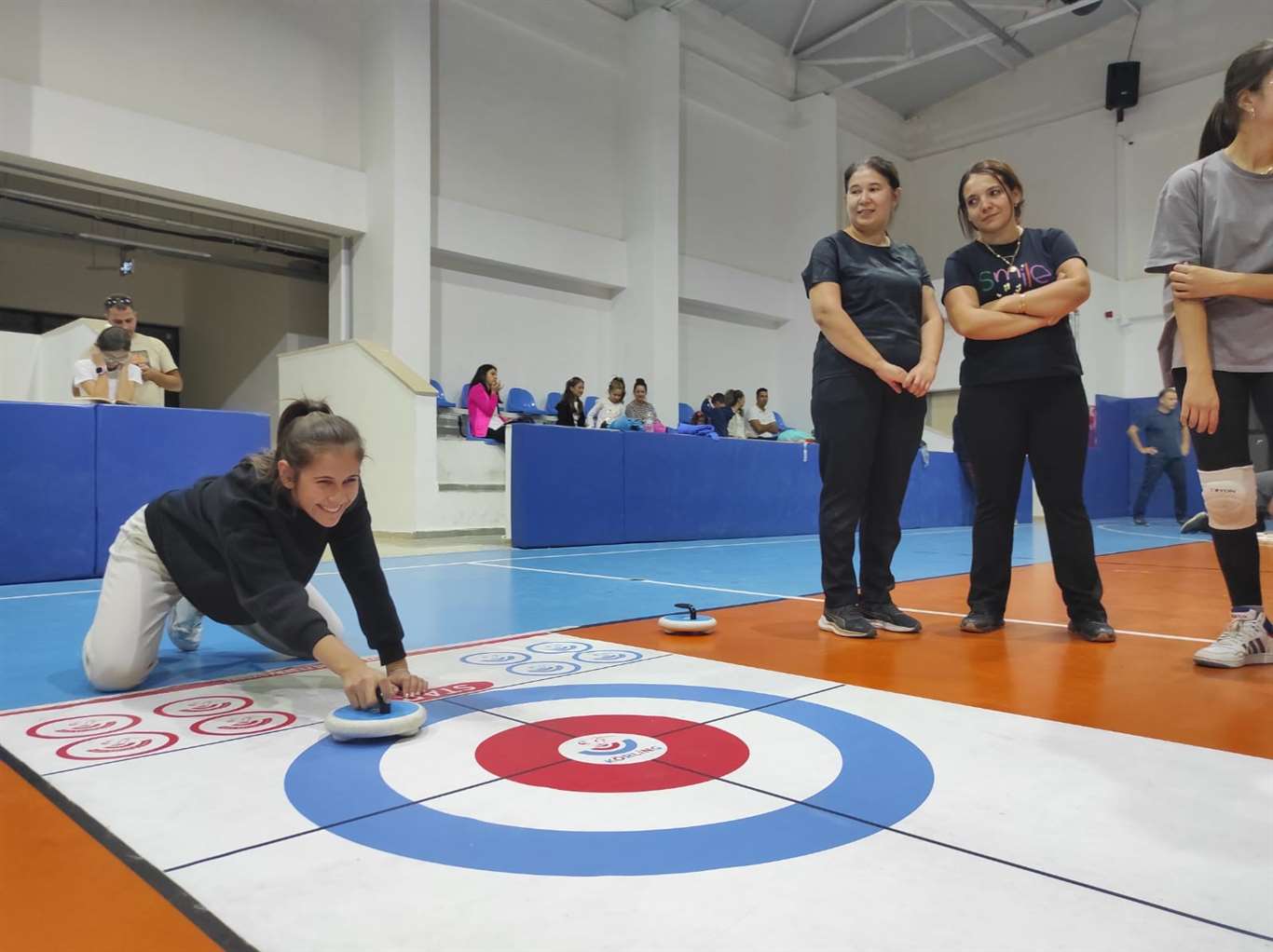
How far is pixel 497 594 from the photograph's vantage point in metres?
3.82

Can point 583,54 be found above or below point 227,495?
above

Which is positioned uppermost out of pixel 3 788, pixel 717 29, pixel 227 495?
pixel 717 29

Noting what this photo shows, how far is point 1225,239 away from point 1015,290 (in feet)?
2.05

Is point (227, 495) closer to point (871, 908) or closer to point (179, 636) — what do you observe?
point (179, 636)

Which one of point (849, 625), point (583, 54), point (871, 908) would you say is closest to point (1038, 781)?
point (871, 908)

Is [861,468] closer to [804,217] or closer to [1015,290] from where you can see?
[1015,290]

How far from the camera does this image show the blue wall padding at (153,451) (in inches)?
174

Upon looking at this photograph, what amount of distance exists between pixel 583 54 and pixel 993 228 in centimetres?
979

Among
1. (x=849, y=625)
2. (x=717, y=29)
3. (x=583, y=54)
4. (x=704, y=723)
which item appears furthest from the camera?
(x=717, y=29)

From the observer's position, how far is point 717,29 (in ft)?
41.2

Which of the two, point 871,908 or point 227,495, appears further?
point 227,495

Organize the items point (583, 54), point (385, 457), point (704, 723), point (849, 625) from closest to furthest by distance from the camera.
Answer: point (704, 723)
point (849, 625)
point (385, 457)
point (583, 54)

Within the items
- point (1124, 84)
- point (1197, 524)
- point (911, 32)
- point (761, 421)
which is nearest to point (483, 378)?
point (761, 421)

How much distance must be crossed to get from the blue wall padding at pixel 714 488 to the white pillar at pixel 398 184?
3237 mm
